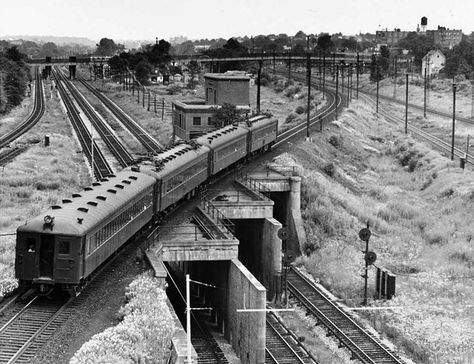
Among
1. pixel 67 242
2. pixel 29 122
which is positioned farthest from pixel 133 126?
pixel 67 242

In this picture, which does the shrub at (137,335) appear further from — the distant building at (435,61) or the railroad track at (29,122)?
the distant building at (435,61)

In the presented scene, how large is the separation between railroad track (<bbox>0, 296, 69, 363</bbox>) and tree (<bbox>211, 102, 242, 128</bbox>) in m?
41.8

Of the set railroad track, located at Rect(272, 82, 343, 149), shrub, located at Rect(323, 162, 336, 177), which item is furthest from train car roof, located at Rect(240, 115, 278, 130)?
shrub, located at Rect(323, 162, 336, 177)

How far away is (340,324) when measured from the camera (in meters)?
31.3

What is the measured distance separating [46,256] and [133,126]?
60.7m

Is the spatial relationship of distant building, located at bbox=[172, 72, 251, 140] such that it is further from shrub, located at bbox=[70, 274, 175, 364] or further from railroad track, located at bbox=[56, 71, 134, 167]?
shrub, located at bbox=[70, 274, 175, 364]

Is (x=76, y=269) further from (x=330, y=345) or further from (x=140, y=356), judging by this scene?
(x=330, y=345)

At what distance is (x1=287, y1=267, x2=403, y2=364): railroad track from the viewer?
91.4 ft

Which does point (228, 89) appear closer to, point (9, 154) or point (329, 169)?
point (329, 169)

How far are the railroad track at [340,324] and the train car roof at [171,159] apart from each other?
25.5 feet

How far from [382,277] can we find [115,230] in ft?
44.7

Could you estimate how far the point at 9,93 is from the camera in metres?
107

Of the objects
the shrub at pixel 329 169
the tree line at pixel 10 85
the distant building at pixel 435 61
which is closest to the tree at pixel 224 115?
the shrub at pixel 329 169

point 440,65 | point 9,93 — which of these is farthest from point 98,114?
point 440,65
